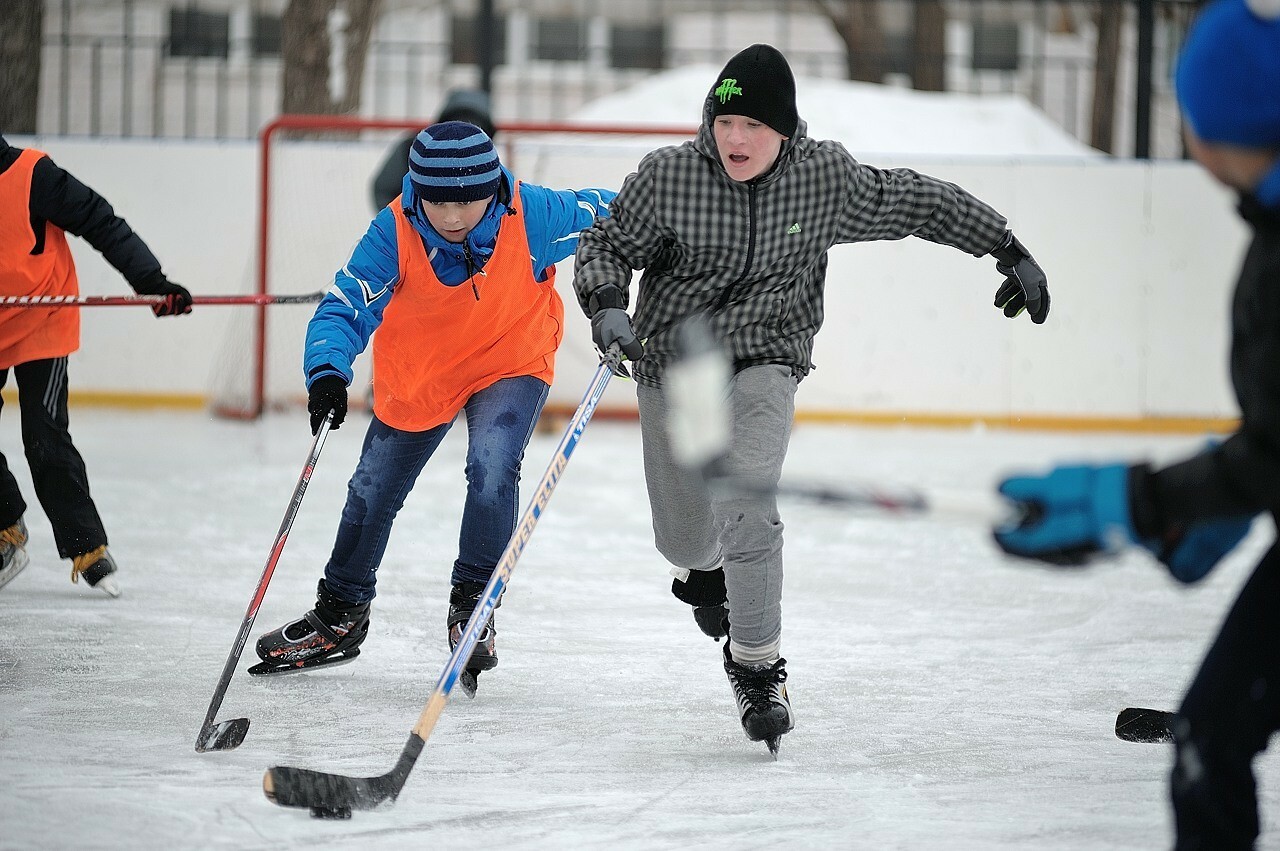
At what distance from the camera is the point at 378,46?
416 inches

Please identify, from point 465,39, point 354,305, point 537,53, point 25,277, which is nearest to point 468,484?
point 354,305

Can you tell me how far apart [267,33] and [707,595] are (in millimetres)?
11189

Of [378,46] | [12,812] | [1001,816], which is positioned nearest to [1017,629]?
[1001,816]

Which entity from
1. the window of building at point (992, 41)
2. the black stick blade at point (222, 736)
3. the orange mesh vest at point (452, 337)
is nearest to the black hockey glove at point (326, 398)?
the orange mesh vest at point (452, 337)

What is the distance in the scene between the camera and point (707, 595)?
120 inches

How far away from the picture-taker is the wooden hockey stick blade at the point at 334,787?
84.2 inches

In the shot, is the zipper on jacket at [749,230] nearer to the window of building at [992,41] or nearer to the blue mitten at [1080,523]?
the blue mitten at [1080,523]

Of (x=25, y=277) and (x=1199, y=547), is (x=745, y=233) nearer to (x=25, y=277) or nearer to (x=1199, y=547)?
(x=1199, y=547)

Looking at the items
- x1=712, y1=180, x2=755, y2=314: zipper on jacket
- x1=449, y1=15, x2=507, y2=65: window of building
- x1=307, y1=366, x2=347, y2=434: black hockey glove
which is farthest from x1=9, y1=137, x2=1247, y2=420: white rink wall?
x1=449, y1=15, x2=507, y2=65: window of building

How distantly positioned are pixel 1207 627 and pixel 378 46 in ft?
27.1

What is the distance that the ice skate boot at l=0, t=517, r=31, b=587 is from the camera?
146 inches

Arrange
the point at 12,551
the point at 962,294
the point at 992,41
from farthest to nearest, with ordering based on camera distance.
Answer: the point at 992,41 < the point at 962,294 < the point at 12,551

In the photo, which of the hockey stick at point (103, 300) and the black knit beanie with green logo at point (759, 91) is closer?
the black knit beanie with green logo at point (759, 91)

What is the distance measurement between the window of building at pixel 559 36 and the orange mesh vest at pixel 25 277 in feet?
30.6
